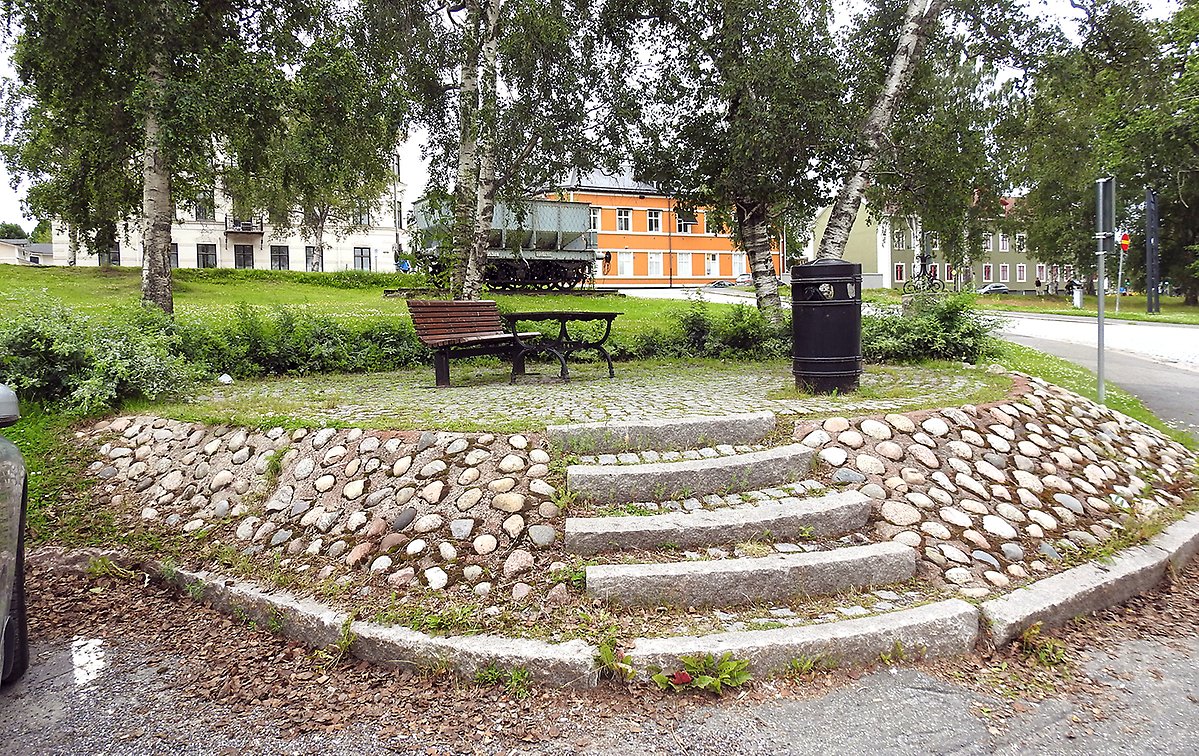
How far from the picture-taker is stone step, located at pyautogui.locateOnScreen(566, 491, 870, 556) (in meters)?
3.85

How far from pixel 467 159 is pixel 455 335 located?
3.97 metres

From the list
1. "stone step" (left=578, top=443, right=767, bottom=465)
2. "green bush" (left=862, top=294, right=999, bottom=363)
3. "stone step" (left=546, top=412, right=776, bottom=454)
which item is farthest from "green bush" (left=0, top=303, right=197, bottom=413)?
"green bush" (left=862, top=294, right=999, bottom=363)

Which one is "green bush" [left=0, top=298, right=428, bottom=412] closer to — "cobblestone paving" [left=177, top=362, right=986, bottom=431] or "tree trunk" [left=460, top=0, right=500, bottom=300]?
"cobblestone paving" [left=177, top=362, right=986, bottom=431]

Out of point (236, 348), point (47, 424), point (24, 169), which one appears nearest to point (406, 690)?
point (47, 424)

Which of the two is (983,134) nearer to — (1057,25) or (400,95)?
(1057,25)

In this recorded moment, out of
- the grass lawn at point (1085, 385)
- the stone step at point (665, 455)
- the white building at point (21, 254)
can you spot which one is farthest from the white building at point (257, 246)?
the stone step at point (665, 455)

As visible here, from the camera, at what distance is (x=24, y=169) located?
79.6 feet

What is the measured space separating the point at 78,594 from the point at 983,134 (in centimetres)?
1316

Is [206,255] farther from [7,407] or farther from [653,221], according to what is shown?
[7,407]

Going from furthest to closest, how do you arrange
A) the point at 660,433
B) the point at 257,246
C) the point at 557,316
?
the point at 257,246 < the point at 557,316 < the point at 660,433

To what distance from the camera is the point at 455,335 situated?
796 cm

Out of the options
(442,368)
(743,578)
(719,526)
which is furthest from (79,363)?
(743,578)

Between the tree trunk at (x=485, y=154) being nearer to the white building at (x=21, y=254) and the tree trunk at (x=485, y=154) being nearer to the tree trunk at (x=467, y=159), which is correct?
the tree trunk at (x=467, y=159)

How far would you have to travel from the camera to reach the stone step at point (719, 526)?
3846 millimetres
